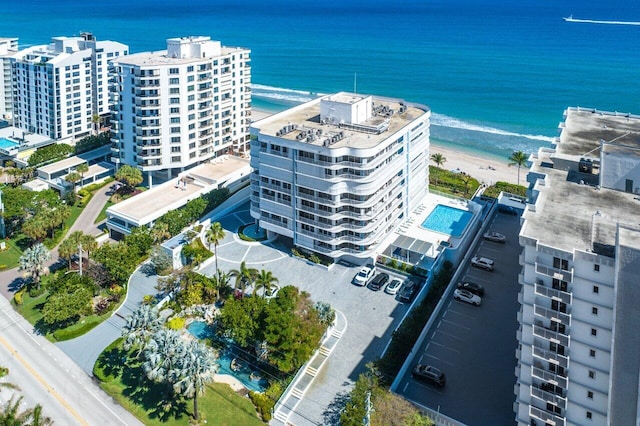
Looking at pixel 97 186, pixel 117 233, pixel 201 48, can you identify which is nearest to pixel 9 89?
pixel 97 186

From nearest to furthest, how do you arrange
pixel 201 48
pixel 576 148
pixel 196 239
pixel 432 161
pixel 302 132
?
pixel 576 148
pixel 302 132
pixel 196 239
pixel 201 48
pixel 432 161

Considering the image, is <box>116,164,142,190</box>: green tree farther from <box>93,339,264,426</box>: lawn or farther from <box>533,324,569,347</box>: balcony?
<box>533,324,569,347</box>: balcony

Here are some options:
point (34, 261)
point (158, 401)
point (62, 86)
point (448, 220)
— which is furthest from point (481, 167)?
point (62, 86)

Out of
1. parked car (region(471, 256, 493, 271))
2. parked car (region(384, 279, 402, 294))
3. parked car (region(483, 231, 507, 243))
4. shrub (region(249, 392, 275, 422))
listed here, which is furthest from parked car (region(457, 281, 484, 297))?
shrub (region(249, 392, 275, 422))

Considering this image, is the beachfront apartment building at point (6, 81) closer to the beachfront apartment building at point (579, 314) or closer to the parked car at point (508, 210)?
the parked car at point (508, 210)

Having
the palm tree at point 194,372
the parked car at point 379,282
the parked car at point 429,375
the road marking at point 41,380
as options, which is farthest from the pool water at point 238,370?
the parked car at point 379,282

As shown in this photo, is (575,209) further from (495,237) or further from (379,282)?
(495,237)

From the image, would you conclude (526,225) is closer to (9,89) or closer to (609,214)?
(609,214)
